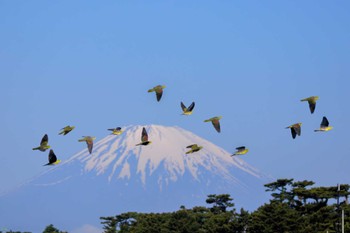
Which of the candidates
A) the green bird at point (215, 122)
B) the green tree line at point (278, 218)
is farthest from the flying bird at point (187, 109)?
the green tree line at point (278, 218)

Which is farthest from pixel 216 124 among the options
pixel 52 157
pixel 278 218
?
pixel 278 218

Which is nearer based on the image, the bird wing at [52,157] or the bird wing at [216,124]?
the bird wing at [52,157]

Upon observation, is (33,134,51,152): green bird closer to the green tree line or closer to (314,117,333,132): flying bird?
(314,117,333,132): flying bird

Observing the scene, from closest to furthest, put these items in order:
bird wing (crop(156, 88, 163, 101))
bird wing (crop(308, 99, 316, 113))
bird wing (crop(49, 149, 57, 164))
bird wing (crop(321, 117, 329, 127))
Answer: bird wing (crop(49, 149, 57, 164)), bird wing (crop(308, 99, 316, 113)), bird wing (crop(156, 88, 163, 101)), bird wing (crop(321, 117, 329, 127))

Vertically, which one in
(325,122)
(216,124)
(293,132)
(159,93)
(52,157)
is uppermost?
(159,93)

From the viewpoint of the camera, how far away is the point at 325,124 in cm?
3456

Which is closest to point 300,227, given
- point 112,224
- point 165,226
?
point 165,226

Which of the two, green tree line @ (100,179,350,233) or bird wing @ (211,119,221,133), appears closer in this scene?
bird wing @ (211,119,221,133)

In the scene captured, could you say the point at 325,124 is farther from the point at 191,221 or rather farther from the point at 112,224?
the point at 112,224

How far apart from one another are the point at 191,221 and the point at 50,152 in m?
85.1

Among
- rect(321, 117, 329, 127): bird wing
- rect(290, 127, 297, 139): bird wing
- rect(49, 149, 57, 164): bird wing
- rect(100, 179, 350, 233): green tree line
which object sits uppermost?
rect(100, 179, 350, 233): green tree line

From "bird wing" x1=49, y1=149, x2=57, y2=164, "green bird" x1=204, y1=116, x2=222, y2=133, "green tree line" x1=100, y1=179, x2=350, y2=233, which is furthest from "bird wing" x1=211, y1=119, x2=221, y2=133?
"green tree line" x1=100, y1=179, x2=350, y2=233

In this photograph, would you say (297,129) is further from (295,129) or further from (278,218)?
(278,218)

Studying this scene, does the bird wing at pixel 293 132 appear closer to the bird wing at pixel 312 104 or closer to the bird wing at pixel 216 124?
the bird wing at pixel 312 104
